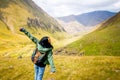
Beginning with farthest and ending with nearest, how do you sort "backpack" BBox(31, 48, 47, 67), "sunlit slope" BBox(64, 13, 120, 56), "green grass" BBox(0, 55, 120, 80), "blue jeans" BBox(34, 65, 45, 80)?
1. "sunlit slope" BBox(64, 13, 120, 56)
2. "green grass" BBox(0, 55, 120, 80)
3. "blue jeans" BBox(34, 65, 45, 80)
4. "backpack" BBox(31, 48, 47, 67)

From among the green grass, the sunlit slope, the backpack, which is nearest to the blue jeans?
the backpack

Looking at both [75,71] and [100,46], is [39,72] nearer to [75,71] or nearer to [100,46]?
[75,71]

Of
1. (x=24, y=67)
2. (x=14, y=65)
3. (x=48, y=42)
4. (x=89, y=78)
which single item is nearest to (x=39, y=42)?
(x=48, y=42)

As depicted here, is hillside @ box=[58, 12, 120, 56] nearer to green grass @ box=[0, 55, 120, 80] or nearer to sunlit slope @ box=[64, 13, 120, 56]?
sunlit slope @ box=[64, 13, 120, 56]

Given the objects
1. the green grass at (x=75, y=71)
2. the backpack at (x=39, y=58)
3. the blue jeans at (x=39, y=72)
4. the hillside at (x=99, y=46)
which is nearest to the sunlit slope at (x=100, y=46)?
the hillside at (x=99, y=46)

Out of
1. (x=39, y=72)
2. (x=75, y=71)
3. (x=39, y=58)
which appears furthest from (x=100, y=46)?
(x=39, y=58)

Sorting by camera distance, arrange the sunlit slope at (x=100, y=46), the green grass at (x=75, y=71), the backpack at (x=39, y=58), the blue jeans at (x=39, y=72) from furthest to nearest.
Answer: the sunlit slope at (x=100, y=46)
the green grass at (x=75, y=71)
the blue jeans at (x=39, y=72)
the backpack at (x=39, y=58)

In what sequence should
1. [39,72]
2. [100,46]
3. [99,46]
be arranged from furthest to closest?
1. [99,46]
2. [100,46]
3. [39,72]

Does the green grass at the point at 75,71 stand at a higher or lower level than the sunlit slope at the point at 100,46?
higher

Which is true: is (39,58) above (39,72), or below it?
above

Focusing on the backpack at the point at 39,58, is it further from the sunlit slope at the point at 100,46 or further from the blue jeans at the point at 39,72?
the sunlit slope at the point at 100,46

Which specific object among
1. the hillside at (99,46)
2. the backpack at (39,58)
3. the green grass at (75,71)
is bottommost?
the hillside at (99,46)

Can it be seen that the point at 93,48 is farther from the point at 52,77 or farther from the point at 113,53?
the point at 52,77

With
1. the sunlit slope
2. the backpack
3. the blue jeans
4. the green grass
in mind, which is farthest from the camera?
the sunlit slope
